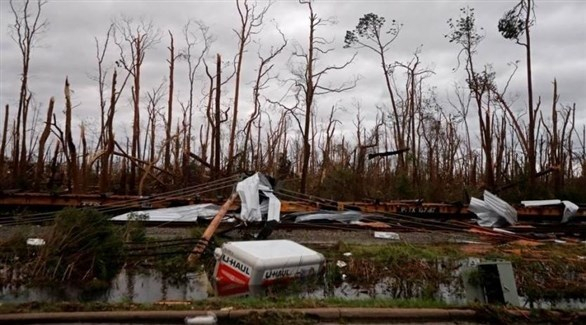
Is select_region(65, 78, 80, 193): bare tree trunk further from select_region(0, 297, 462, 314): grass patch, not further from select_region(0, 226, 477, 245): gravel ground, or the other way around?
select_region(0, 297, 462, 314): grass patch

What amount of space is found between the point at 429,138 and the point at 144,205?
29078 millimetres

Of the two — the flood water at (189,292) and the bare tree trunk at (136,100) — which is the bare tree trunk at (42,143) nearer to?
the bare tree trunk at (136,100)

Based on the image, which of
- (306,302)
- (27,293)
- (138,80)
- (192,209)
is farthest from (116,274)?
(138,80)

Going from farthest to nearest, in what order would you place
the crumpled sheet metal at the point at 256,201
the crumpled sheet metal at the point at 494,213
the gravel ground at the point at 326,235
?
the crumpled sheet metal at the point at 494,213 → the crumpled sheet metal at the point at 256,201 → the gravel ground at the point at 326,235

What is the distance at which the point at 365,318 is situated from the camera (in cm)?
494

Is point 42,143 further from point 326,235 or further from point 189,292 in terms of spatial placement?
point 189,292

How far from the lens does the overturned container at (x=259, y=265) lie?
6266mm

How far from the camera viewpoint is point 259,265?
6203 mm

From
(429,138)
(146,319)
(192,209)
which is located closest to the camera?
(146,319)

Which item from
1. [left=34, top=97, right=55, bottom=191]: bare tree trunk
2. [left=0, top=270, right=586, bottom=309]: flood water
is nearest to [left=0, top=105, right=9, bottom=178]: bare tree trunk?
[left=34, top=97, right=55, bottom=191]: bare tree trunk

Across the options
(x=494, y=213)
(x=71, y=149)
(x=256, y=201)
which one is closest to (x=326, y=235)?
(x=256, y=201)

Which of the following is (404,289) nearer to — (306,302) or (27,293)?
(306,302)

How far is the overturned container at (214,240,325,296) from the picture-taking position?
6.27 m

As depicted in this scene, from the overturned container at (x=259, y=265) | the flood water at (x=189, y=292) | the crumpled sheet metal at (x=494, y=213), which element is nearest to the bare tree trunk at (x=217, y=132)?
the crumpled sheet metal at (x=494, y=213)
